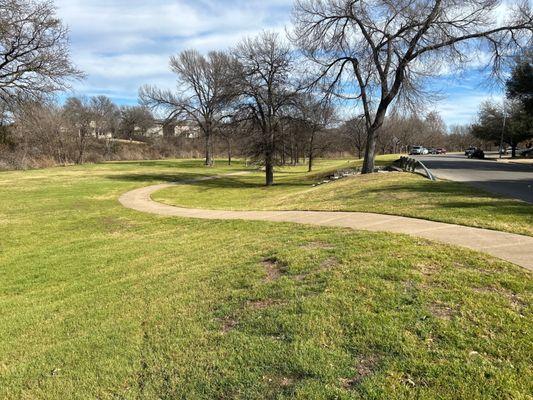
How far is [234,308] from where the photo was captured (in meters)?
5.02

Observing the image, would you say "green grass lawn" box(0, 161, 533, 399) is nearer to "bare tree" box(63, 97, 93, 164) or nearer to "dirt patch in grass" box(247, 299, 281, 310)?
"dirt patch in grass" box(247, 299, 281, 310)

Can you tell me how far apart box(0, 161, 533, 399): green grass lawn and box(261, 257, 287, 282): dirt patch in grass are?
0.07 feet

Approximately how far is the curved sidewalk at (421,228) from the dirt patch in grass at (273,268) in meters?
2.61

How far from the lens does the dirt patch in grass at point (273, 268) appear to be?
5.88 m

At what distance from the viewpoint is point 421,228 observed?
8039 millimetres

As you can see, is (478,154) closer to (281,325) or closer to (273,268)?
(273,268)

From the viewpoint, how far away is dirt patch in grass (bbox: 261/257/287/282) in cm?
588

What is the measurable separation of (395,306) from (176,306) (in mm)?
2855

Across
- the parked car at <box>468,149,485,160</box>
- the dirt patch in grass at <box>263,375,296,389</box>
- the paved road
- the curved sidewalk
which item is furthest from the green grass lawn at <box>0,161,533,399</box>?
the parked car at <box>468,149,485,160</box>

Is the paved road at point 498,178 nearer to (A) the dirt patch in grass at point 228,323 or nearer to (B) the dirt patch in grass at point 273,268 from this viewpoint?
(B) the dirt patch in grass at point 273,268

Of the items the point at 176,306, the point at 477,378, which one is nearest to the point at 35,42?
the point at 176,306

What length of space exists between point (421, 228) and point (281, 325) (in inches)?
189

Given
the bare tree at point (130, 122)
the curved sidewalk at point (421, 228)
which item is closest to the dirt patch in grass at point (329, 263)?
the curved sidewalk at point (421, 228)

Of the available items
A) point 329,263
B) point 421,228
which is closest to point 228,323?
point 329,263
